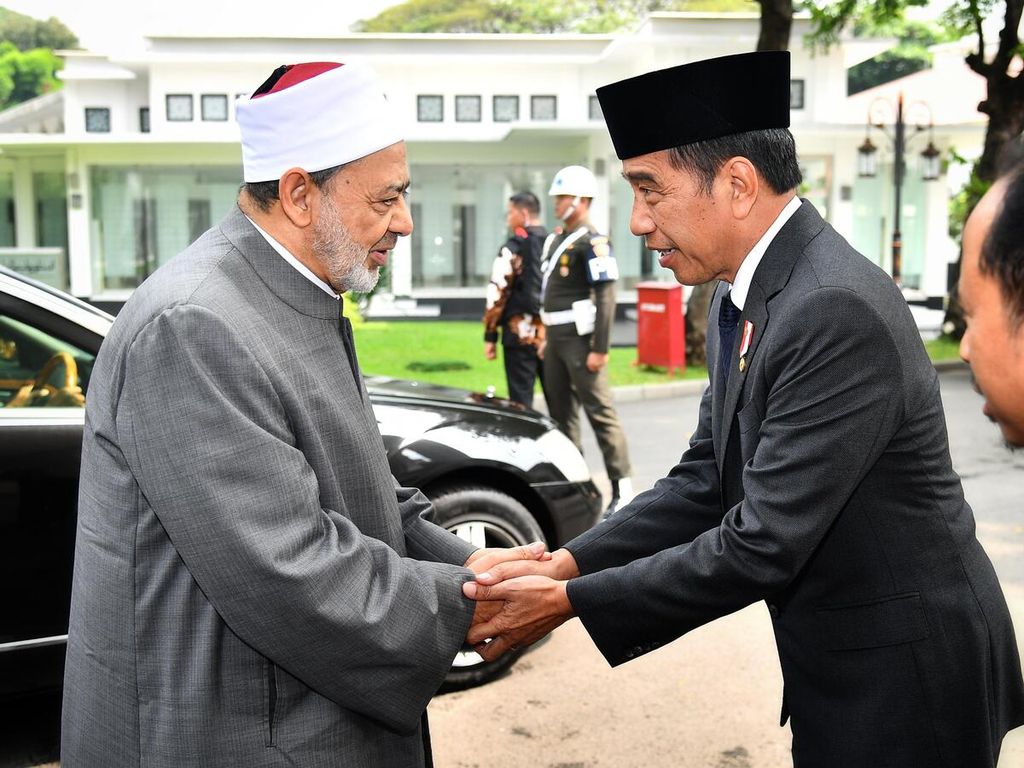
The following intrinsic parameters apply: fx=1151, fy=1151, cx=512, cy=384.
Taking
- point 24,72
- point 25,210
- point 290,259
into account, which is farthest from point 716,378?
point 24,72

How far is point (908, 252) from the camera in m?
30.5

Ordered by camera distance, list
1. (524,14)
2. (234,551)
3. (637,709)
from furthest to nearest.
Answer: (524,14), (637,709), (234,551)

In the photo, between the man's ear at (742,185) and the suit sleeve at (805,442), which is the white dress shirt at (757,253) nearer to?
the man's ear at (742,185)

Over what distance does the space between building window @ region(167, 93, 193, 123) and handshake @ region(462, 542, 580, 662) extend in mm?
32682

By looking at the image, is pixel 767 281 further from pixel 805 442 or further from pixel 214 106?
pixel 214 106

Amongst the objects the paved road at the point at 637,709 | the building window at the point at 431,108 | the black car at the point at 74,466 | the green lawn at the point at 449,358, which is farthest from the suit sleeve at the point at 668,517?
the building window at the point at 431,108

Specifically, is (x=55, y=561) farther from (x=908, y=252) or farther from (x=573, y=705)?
(x=908, y=252)

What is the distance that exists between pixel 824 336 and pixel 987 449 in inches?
348

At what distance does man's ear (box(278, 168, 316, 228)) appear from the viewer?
7.38 feet

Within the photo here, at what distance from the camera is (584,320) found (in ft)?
27.0

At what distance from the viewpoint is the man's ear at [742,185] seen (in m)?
2.32

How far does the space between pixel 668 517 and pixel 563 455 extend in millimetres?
2454

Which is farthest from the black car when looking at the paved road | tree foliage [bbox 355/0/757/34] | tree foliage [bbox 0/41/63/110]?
tree foliage [bbox 0/41/63/110]

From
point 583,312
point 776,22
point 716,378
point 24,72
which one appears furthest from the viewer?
point 24,72
